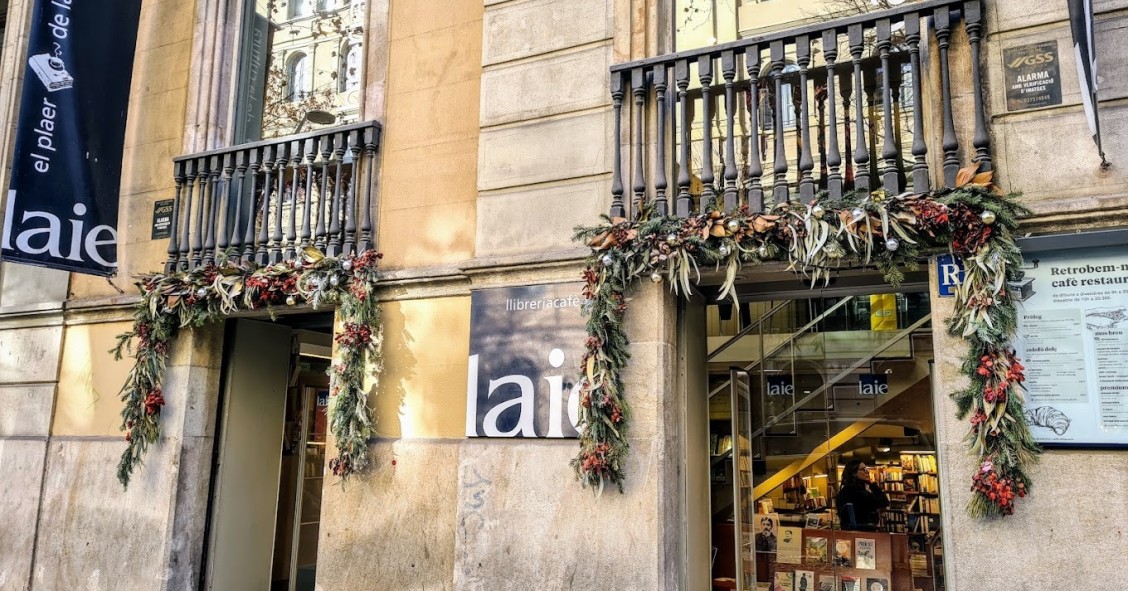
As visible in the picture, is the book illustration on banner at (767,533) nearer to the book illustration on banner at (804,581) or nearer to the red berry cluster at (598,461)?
the book illustration on banner at (804,581)

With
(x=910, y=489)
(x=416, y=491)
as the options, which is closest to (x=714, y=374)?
(x=910, y=489)

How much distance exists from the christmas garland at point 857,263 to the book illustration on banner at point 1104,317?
394 mm

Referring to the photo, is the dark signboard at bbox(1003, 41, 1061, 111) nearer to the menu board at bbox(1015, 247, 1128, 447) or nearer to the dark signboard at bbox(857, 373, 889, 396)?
the menu board at bbox(1015, 247, 1128, 447)

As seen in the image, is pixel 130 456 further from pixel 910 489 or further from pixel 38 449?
pixel 910 489

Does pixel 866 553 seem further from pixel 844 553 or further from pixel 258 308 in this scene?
pixel 258 308

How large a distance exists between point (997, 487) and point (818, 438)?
3397 mm

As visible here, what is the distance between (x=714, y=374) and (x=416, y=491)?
3171 millimetres

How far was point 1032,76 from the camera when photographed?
4.98 metres

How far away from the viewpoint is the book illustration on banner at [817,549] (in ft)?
23.7

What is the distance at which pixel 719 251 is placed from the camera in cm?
541

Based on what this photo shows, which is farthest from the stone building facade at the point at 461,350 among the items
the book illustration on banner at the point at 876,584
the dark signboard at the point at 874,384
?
the dark signboard at the point at 874,384

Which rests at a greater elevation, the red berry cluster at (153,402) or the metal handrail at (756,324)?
the metal handrail at (756,324)

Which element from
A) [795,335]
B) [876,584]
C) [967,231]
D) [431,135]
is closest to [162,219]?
[431,135]

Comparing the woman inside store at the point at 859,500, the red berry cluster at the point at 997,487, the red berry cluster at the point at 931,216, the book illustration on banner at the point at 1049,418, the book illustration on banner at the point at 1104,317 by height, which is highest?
the red berry cluster at the point at 931,216
